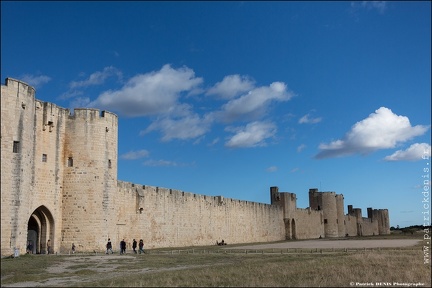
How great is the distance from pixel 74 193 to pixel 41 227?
230cm

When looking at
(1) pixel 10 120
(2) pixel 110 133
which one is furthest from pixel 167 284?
(2) pixel 110 133

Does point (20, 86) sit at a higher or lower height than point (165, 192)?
higher

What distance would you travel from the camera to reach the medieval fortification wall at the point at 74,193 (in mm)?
20391

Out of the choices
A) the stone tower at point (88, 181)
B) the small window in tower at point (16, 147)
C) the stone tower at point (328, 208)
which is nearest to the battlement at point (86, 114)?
the stone tower at point (88, 181)

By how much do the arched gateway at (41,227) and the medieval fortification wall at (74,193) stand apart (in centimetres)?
5

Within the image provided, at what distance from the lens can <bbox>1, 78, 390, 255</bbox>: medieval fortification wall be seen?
66.9 ft

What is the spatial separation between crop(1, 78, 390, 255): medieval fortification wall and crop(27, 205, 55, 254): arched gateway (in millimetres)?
47

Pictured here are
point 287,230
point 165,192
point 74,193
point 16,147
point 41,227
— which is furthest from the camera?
point 287,230

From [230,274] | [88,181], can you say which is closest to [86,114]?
[88,181]

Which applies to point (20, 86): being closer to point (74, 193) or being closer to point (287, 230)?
point (74, 193)

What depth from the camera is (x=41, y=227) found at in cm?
2372

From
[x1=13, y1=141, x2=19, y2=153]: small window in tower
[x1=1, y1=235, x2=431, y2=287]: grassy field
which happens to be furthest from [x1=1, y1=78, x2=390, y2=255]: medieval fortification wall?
[x1=1, y1=235, x2=431, y2=287]: grassy field

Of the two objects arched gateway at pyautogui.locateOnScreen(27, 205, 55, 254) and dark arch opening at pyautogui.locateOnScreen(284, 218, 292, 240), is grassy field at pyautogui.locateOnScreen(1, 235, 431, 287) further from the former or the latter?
dark arch opening at pyautogui.locateOnScreen(284, 218, 292, 240)

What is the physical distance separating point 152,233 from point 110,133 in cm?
751
